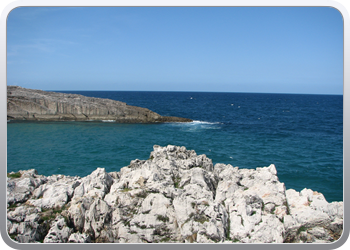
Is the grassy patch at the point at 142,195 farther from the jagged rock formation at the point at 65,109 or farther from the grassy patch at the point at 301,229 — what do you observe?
the jagged rock formation at the point at 65,109

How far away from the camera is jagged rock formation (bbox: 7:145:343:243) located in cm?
705

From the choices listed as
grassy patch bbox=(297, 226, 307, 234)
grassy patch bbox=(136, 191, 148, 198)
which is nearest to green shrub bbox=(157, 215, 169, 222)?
grassy patch bbox=(136, 191, 148, 198)

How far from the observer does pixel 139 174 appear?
31.2 feet

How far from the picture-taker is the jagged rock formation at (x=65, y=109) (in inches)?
1639

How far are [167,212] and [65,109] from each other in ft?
138

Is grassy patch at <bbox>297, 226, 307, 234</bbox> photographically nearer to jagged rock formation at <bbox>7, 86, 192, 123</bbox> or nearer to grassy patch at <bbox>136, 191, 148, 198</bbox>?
grassy patch at <bbox>136, 191, 148, 198</bbox>

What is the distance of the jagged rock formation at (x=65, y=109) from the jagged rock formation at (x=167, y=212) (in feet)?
117

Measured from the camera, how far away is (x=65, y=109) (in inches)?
1741

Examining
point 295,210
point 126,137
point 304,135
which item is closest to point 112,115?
point 126,137

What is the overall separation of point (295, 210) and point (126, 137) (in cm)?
2685

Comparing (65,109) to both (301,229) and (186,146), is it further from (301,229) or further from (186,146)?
(301,229)

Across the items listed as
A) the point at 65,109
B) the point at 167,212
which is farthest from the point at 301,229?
the point at 65,109

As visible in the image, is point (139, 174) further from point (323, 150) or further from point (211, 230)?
point (323, 150)

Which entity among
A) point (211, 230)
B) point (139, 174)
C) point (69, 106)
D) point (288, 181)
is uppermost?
point (69, 106)
